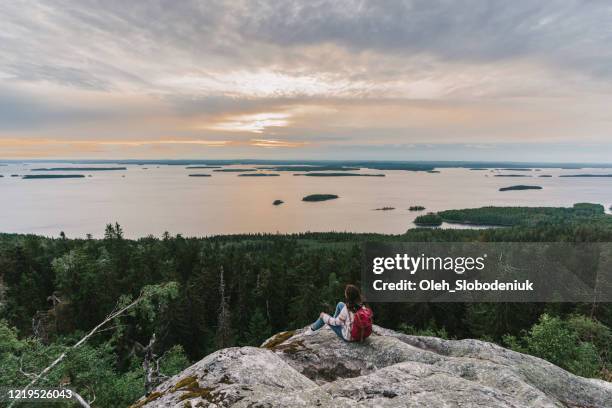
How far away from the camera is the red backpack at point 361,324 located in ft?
32.7

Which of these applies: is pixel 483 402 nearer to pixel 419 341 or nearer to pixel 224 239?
pixel 419 341

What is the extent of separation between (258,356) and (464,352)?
21.4 feet

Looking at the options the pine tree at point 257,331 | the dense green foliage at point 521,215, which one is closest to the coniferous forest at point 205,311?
the pine tree at point 257,331

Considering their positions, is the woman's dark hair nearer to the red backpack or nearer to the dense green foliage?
the red backpack

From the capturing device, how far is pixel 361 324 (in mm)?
10023

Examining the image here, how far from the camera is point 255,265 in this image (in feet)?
211

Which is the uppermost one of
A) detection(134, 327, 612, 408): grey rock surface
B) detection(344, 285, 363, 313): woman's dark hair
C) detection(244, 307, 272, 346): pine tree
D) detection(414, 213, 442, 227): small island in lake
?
detection(344, 285, 363, 313): woman's dark hair

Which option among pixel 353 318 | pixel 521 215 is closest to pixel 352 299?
pixel 353 318

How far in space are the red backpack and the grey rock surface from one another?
0.29 m

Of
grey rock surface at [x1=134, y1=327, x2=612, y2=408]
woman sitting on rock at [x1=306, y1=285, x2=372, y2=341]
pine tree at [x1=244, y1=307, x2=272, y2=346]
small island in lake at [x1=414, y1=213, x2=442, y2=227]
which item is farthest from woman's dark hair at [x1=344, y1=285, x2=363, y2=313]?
A: small island in lake at [x1=414, y1=213, x2=442, y2=227]

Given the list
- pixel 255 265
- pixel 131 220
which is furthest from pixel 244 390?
pixel 131 220

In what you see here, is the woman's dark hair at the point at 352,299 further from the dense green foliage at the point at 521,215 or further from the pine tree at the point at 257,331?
the dense green foliage at the point at 521,215

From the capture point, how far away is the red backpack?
9.95 meters

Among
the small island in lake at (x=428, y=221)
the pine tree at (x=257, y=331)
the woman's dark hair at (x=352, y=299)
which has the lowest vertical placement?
the small island in lake at (x=428, y=221)
